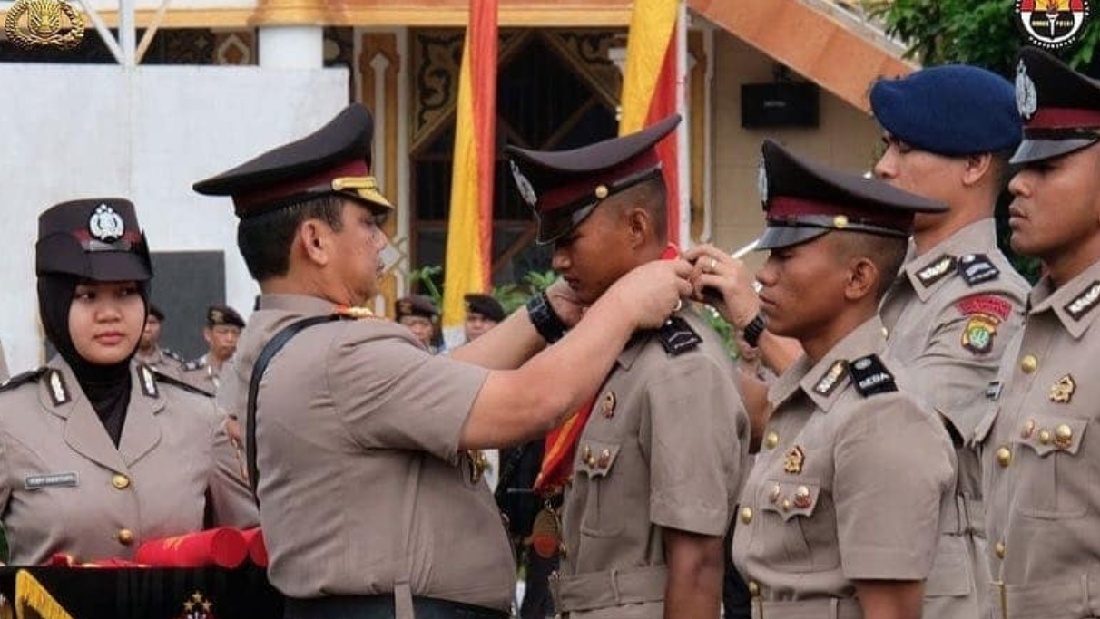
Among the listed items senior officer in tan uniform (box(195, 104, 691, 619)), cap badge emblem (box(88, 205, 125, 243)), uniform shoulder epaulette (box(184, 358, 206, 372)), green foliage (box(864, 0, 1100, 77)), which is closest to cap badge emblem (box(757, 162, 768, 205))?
senior officer in tan uniform (box(195, 104, 691, 619))

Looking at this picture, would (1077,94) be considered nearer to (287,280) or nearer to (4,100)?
(287,280)

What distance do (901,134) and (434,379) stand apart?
1.81 m

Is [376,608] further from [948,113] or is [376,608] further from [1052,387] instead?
[948,113]

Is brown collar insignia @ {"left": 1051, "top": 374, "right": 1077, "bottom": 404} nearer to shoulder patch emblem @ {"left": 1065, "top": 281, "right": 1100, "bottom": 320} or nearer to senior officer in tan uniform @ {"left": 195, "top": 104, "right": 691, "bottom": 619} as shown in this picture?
shoulder patch emblem @ {"left": 1065, "top": 281, "right": 1100, "bottom": 320}

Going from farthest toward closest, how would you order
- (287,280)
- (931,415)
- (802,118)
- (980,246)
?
(802,118) < (980,246) < (287,280) < (931,415)

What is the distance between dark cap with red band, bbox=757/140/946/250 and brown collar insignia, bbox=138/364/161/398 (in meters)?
2.01

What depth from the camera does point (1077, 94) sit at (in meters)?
6.42

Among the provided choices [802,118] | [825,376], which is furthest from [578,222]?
[802,118]

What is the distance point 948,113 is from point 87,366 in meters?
2.34

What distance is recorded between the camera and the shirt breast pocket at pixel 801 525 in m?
5.91

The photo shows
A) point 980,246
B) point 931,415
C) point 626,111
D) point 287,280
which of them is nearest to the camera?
point 931,415

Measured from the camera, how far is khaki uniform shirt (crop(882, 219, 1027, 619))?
700 cm

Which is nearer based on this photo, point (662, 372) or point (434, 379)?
point (434, 379)

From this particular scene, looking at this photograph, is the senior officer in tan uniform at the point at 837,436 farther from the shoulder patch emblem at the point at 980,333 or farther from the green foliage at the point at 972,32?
the green foliage at the point at 972,32
